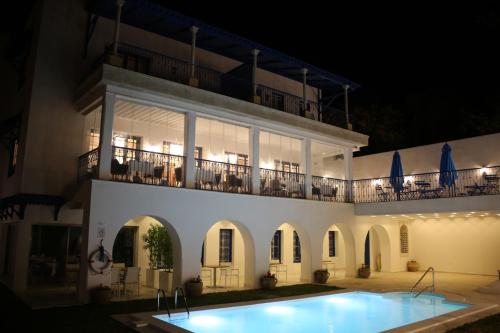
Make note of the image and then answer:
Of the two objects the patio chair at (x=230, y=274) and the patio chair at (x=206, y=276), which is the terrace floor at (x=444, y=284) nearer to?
the patio chair at (x=230, y=274)

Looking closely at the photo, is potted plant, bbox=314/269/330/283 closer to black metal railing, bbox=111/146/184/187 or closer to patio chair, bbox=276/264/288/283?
patio chair, bbox=276/264/288/283

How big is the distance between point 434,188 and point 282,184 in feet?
22.6

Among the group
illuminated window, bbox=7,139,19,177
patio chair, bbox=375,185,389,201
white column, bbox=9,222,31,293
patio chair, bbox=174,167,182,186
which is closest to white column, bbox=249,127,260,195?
patio chair, bbox=174,167,182,186

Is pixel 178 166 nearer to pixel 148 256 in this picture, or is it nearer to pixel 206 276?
pixel 148 256

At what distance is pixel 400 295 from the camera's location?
12852mm

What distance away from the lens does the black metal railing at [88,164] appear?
11992 millimetres

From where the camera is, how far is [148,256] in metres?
15.2

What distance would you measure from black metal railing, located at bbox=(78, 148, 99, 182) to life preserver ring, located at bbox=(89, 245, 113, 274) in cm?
218

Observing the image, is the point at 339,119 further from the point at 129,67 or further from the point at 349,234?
the point at 129,67

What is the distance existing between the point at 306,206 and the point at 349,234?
9.82 feet

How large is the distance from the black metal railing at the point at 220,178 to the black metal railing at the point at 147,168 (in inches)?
28.5

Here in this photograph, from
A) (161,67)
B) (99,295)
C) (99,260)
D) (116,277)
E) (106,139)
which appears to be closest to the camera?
(99,295)

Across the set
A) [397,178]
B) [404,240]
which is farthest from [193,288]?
[404,240]

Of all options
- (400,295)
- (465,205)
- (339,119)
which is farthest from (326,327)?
(339,119)
